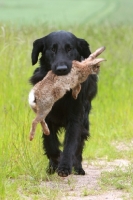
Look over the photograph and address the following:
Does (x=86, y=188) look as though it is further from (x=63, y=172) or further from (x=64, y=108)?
(x=64, y=108)

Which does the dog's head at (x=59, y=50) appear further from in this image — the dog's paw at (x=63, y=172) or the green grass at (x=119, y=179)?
the green grass at (x=119, y=179)

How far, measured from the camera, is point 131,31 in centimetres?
1369

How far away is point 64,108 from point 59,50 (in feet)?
1.91

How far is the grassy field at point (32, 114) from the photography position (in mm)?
5949

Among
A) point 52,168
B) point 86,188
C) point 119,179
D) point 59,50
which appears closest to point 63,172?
point 86,188

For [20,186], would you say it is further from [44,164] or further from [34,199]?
[44,164]

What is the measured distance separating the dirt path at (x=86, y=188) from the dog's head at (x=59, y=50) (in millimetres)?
1065

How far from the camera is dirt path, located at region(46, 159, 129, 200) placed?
5277 millimetres

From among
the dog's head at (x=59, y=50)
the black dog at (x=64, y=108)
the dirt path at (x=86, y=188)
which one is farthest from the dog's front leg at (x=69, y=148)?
the dog's head at (x=59, y=50)

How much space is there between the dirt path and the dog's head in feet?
3.49

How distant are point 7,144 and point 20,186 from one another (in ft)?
3.47

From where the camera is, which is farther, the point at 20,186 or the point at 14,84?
the point at 14,84

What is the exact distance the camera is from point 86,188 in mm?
5590

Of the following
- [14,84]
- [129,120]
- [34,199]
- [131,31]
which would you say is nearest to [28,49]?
[14,84]
